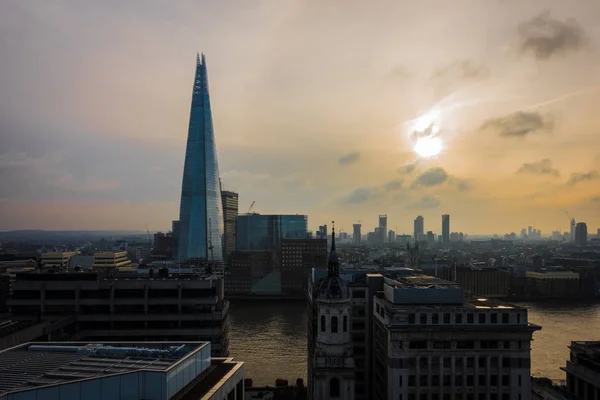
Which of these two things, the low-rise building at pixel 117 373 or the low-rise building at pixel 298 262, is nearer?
the low-rise building at pixel 117 373

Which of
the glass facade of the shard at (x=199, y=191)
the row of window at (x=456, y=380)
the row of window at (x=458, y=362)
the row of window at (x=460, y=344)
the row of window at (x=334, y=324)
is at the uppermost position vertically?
the glass facade of the shard at (x=199, y=191)

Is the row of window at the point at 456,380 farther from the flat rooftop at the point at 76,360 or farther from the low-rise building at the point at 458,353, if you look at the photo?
the flat rooftop at the point at 76,360

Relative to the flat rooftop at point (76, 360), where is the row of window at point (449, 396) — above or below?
below

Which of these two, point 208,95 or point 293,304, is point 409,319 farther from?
point 208,95

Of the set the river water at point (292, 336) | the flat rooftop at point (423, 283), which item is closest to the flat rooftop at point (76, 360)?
the flat rooftop at point (423, 283)

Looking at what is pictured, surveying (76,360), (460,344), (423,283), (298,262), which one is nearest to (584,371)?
(460,344)

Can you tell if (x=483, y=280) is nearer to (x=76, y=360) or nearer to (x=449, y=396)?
(x=449, y=396)

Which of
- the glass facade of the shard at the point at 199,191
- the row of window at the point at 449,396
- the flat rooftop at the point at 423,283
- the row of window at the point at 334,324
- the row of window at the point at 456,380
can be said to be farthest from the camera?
the glass facade of the shard at the point at 199,191

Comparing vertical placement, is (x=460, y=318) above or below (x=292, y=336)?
above
